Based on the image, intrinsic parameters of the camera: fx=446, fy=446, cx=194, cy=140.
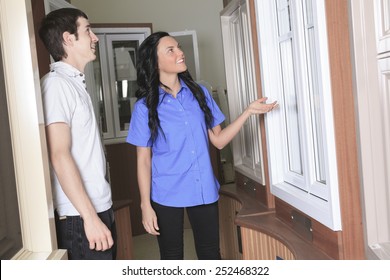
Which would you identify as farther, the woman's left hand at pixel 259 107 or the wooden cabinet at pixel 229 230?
the wooden cabinet at pixel 229 230

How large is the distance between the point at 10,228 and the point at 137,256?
2.57 m

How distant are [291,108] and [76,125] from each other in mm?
974

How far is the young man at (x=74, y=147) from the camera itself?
1445 millimetres

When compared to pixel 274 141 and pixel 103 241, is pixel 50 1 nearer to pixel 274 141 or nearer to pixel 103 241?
pixel 274 141

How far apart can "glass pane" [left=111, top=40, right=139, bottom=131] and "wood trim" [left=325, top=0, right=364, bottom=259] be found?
3.29m

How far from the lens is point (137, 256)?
3771 millimetres

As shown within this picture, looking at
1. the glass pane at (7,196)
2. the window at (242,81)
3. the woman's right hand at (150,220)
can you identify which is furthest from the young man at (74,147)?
the window at (242,81)

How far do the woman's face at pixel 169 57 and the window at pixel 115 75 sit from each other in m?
2.45

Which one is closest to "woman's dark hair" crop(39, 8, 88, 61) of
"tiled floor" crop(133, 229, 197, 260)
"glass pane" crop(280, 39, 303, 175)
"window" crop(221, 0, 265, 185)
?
"glass pane" crop(280, 39, 303, 175)

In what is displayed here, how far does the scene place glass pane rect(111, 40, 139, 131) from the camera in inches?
178

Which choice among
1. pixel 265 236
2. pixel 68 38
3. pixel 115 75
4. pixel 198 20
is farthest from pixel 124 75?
pixel 68 38

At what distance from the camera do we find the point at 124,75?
4.55 m

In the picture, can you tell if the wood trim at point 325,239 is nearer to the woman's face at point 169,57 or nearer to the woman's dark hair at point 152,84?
the woman's dark hair at point 152,84

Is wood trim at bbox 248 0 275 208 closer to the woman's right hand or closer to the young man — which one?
the woman's right hand
